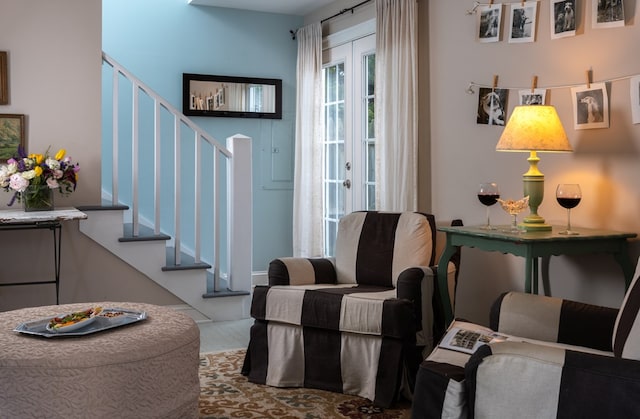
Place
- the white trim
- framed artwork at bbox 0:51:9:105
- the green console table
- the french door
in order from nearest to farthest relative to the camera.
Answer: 1. the green console table
2. framed artwork at bbox 0:51:9:105
3. the white trim
4. the french door

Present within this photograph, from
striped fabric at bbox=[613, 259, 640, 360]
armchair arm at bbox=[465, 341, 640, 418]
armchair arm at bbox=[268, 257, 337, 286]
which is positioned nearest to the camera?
armchair arm at bbox=[465, 341, 640, 418]

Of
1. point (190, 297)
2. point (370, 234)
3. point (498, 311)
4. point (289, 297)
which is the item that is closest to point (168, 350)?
point (289, 297)

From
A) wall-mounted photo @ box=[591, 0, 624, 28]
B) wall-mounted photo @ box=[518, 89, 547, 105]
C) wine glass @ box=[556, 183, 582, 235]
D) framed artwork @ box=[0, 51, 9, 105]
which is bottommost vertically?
wine glass @ box=[556, 183, 582, 235]

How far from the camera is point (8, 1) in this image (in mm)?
4297

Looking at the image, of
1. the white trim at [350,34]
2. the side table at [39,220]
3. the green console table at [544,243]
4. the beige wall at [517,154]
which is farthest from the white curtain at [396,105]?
the side table at [39,220]

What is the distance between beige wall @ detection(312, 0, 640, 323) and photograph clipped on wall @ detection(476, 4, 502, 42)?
0.17 ft

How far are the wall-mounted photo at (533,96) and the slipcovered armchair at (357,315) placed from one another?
2.45 ft

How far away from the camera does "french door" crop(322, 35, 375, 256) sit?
528 centimetres

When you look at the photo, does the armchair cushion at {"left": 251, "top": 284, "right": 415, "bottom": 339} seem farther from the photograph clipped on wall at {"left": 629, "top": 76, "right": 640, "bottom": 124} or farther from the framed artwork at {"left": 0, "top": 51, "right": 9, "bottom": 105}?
the framed artwork at {"left": 0, "top": 51, "right": 9, "bottom": 105}

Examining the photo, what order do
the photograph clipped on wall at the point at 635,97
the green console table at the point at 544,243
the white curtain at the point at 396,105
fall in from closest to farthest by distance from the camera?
the green console table at the point at 544,243
the photograph clipped on wall at the point at 635,97
the white curtain at the point at 396,105

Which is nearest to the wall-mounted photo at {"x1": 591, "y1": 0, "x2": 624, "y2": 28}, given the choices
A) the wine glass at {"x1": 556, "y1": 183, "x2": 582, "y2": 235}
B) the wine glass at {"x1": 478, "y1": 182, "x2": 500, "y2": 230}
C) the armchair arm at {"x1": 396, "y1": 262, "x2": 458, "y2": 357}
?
the wine glass at {"x1": 556, "y1": 183, "x2": 582, "y2": 235}

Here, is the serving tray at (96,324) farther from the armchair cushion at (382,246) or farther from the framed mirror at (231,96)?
the framed mirror at (231,96)

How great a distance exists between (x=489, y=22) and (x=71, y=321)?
2.77 metres

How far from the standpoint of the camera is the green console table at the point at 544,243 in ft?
9.53
